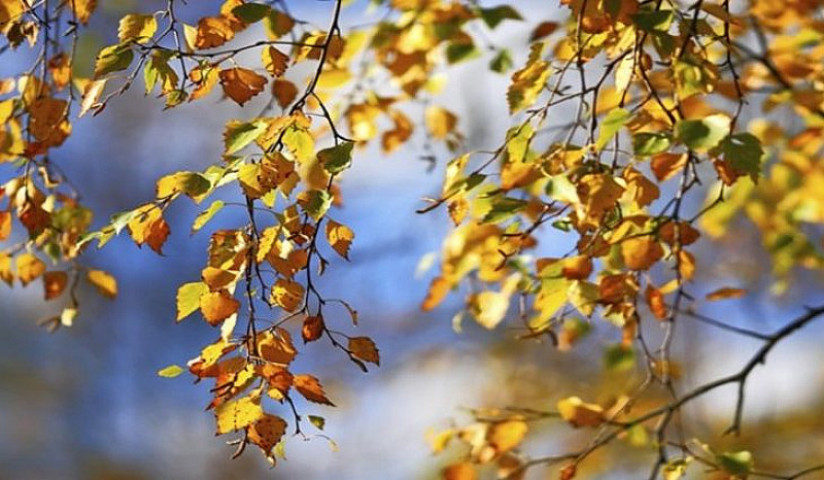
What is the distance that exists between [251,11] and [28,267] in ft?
1.71

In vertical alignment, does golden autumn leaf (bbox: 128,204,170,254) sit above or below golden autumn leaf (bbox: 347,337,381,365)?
above

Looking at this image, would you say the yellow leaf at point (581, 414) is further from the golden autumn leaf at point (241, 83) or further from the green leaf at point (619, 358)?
the golden autumn leaf at point (241, 83)

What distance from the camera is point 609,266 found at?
1226mm

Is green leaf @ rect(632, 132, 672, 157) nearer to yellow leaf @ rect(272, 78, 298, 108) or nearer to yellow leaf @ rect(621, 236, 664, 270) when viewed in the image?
yellow leaf @ rect(621, 236, 664, 270)

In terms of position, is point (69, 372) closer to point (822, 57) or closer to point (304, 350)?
point (304, 350)

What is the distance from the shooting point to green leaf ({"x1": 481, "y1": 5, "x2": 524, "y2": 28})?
1.46 meters

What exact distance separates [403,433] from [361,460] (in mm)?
256

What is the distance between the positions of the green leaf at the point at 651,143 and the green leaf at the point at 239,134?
309mm

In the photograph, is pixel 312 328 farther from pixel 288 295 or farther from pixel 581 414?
pixel 581 414

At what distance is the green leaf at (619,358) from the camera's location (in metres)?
1.64

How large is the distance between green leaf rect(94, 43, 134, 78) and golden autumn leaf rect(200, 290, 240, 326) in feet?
0.65

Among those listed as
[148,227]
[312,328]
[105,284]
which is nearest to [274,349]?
[312,328]

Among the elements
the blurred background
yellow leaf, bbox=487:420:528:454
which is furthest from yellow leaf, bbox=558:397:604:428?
the blurred background

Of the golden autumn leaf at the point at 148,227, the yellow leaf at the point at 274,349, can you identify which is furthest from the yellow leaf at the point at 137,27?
the yellow leaf at the point at 274,349
